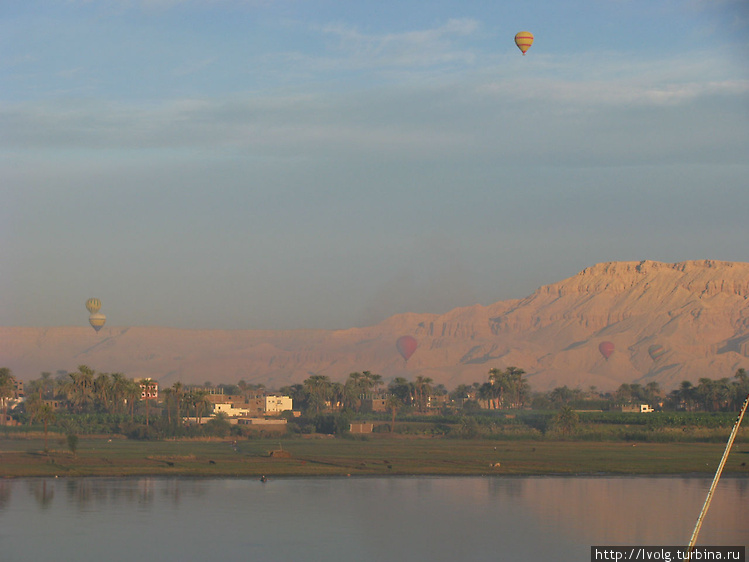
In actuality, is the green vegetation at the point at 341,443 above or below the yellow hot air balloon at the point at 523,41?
below

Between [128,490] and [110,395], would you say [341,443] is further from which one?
[128,490]

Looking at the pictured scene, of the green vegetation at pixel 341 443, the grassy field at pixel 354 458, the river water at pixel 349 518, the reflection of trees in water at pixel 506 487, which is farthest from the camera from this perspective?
the green vegetation at pixel 341 443

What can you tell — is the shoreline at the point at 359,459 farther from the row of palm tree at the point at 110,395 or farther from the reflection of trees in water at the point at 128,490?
the row of palm tree at the point at 110,395

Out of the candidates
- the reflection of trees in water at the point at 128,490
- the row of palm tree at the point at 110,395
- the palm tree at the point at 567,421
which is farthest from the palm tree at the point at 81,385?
the reflection of trees in water at the point at 128,490

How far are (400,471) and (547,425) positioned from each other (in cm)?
7181

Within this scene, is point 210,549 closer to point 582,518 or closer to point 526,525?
point 526,525

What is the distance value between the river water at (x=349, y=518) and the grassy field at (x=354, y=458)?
23.7ft

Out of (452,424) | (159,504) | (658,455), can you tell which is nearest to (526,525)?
(159,504)

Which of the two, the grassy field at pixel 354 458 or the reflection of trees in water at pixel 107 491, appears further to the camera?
the grassy field at pixel 354 458

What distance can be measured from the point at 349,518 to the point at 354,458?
4274cm

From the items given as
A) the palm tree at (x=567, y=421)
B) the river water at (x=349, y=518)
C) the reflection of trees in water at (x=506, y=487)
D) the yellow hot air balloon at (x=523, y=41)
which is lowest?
the river water at (x=349, y=518)

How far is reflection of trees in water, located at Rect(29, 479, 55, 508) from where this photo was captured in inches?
2547

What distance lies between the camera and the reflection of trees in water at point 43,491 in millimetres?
64688

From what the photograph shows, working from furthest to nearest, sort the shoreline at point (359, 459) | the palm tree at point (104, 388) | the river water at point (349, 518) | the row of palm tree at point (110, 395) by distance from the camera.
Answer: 1. the palm tree at point (104, 388)
2. the row of palm tree at point (110, 395)
3. the shoreline at point (359, 459)
4. the river water at point (349, 518)
